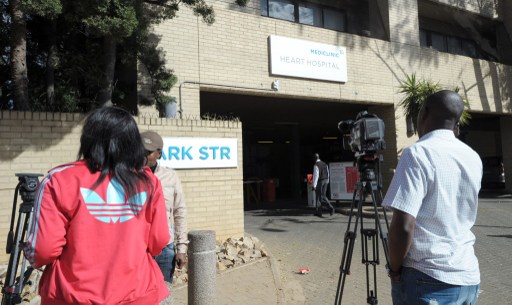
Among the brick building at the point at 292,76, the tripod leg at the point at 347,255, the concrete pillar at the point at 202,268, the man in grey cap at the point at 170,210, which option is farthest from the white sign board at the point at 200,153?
the tripod leg at the point at 347,255

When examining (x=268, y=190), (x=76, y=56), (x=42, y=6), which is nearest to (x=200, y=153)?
(x=76, y=56)

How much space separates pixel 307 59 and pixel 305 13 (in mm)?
2744

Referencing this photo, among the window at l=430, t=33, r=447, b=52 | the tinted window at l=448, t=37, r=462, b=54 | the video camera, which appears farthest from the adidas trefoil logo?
the tinted window at l=448, t=37, r=462, b=54

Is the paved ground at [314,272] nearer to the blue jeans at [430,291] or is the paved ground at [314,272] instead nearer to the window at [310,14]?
the blue jeans at [430,291]

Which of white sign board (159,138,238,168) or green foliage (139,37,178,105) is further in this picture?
green foliage (139,37,178,105)

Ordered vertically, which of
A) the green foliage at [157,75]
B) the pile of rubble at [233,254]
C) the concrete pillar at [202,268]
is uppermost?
the green foliage at [157,75]

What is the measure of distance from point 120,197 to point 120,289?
387 millimetres

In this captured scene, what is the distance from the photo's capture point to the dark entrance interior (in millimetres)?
14281

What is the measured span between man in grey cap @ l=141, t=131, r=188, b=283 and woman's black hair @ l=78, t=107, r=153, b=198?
1.44m

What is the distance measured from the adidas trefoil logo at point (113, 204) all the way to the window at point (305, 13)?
11396mm

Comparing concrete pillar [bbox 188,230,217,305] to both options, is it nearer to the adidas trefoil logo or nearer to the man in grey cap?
the man in grey cap

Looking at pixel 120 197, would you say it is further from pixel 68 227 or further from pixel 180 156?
pixel 180 156

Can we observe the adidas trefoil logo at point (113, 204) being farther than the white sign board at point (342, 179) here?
No

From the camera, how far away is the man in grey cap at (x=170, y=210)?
11.6 feet
